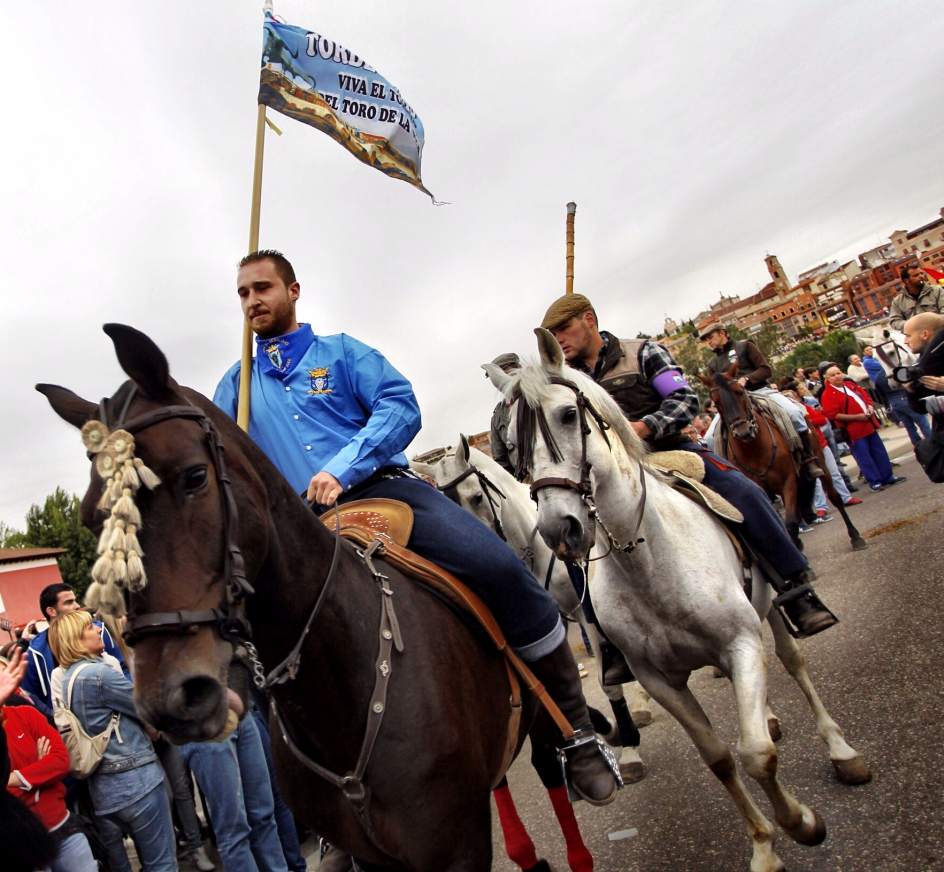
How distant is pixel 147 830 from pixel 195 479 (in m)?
3.82

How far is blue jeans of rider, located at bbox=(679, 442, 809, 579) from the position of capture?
13.8ft

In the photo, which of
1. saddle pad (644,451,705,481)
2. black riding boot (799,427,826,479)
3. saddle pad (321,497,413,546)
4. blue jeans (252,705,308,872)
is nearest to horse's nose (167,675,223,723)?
saddle pad (321,497,413,546)

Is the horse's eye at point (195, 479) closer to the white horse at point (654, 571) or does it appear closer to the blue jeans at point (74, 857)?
the white horse at point (654, 571)

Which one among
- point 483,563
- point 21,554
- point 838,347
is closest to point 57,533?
A: point 21,554

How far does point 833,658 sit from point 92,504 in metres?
5.90

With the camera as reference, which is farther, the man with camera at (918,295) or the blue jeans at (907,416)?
the blue jeans at (907,416)

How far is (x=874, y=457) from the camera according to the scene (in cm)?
1334

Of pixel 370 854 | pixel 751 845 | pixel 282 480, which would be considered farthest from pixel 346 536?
pixel 751 845

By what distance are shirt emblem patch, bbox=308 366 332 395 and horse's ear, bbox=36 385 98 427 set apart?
1.12 m

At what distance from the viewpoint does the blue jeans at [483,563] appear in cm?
278

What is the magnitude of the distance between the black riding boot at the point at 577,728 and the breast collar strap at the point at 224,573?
160cm

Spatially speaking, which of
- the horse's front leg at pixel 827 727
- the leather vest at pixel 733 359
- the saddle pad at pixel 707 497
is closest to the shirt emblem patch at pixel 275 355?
the saddle pad at pixel 707 497

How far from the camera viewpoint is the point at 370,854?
230 centimetres

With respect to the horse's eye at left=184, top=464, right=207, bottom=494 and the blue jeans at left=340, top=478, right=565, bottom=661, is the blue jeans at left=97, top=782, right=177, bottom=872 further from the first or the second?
the horse's eye at left=184, top=464, right=207, bottom=494
